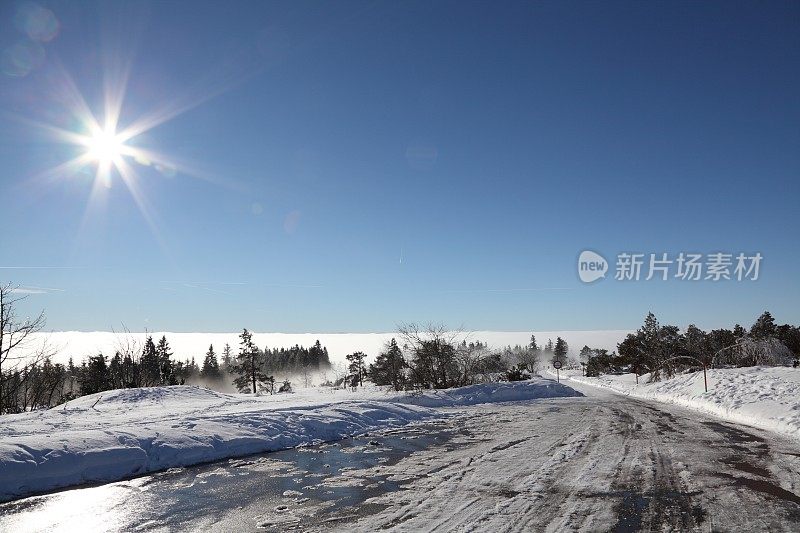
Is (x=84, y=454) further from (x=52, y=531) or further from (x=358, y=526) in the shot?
(x=358, y=526)

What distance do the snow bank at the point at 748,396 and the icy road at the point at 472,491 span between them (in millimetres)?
2330

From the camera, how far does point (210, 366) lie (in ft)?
364

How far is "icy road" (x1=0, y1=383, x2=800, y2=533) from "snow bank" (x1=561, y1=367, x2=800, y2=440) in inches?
91.7

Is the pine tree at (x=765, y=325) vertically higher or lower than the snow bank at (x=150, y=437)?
higher

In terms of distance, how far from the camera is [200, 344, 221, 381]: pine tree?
356 ft

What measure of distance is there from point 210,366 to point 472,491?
382ft

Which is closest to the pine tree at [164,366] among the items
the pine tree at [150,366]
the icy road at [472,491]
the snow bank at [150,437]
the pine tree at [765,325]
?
the pine tree at [150,366]

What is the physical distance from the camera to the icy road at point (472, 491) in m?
5.88

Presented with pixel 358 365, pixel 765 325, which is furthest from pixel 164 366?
pixel 765 325

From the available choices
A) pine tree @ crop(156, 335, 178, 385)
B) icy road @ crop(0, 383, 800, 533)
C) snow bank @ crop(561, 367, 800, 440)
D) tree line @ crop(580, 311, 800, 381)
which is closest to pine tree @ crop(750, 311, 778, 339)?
tree line @ crop(580, 311, 800, 381)

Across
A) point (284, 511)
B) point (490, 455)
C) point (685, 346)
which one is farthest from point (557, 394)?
point (685, 346)

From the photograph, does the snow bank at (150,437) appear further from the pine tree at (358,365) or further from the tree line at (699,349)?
the pine tree at (358,365)

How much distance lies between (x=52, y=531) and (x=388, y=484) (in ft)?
16.0

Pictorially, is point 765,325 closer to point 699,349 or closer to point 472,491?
point 699,349
